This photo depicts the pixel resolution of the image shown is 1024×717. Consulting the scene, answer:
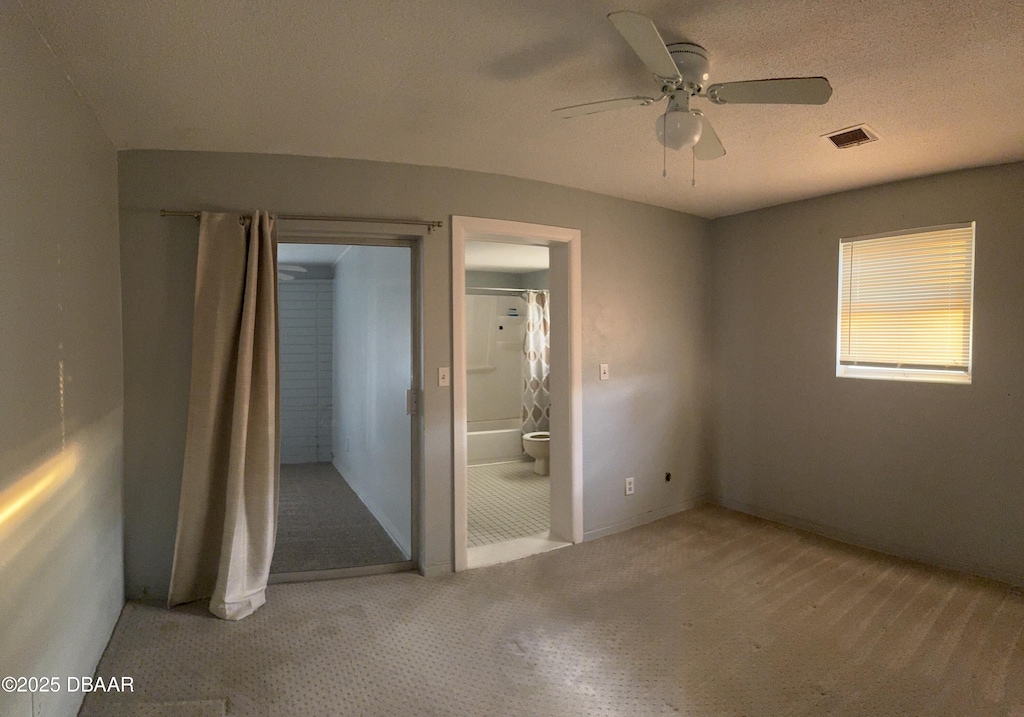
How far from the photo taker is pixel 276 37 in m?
1.81

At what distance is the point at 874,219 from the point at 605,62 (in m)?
2.49

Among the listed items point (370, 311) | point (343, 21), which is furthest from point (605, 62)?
point (370, 311)

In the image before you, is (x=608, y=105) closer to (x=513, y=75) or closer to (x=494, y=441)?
(x=513, y=75)

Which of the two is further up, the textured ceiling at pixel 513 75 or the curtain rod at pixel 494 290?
the textured ceiling at pixel 513 75

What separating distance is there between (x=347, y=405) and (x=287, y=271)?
2.69 feet

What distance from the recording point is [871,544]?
3.57 meters

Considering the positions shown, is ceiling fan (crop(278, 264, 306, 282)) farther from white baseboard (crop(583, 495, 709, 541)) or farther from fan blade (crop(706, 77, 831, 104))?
white baseboard (crop(583, 495, 709, 541))

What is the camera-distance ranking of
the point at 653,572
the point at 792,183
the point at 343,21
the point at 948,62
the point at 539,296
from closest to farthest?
1. the point at 343,21
2. the point at 948,62
3. the point at 653,572
4. the point at 792,183
5. the point at 539,296

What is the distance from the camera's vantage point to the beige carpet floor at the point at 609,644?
82.4 inches

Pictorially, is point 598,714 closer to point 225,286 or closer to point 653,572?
point 653,572

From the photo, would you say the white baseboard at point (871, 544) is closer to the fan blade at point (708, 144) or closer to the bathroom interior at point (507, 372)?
the bathroom interior at point (507, 372)

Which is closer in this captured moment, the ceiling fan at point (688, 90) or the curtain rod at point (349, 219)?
the ceiling fan at point (688, 90)

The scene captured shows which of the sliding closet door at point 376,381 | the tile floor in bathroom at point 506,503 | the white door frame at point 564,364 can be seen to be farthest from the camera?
the tile floor in bathroom at point 506,503

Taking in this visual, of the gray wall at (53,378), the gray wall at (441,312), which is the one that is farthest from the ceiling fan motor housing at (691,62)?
the gray wall at (53,378)
